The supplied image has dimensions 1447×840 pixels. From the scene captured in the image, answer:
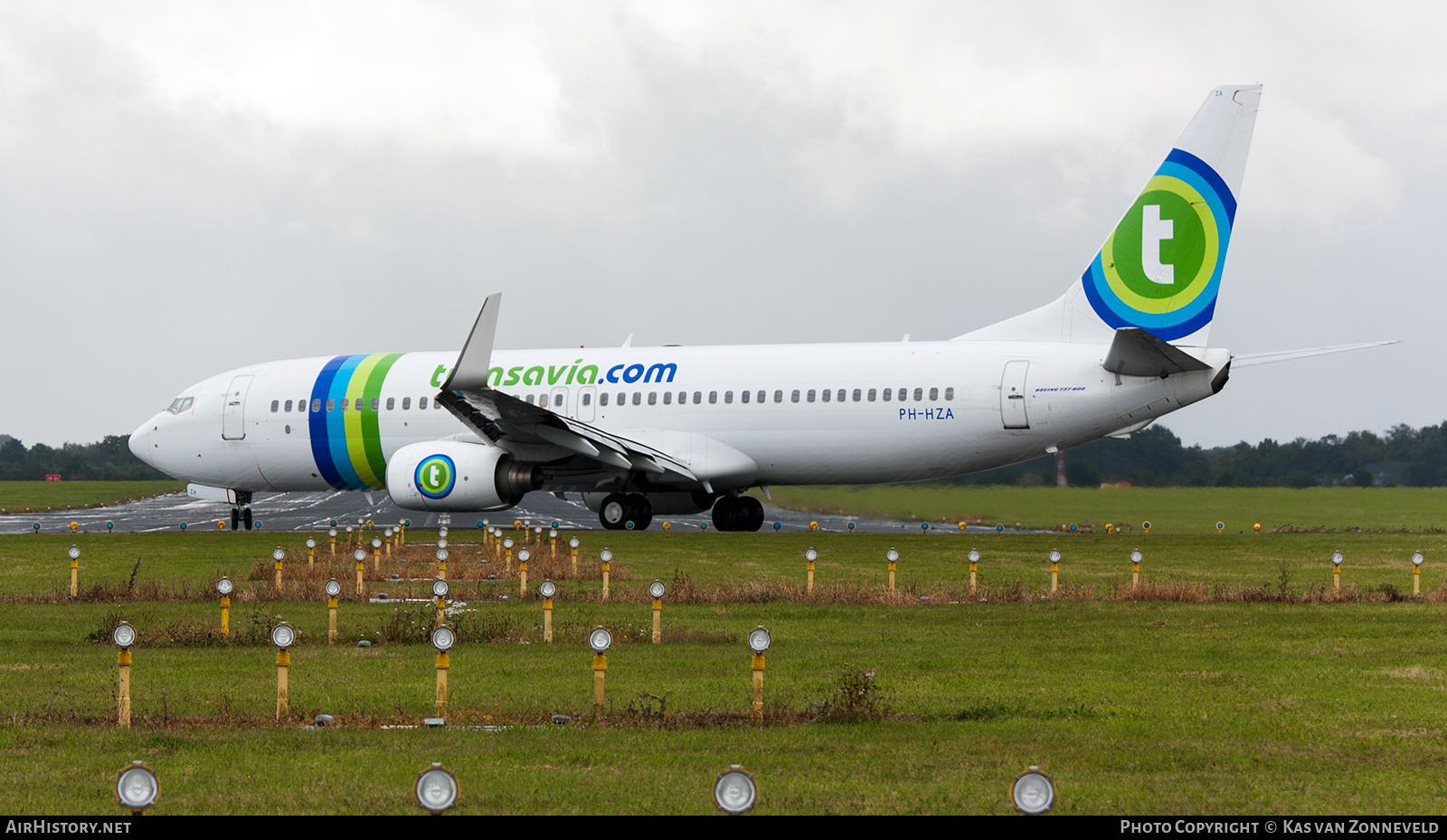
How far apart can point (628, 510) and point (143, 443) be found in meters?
13.4

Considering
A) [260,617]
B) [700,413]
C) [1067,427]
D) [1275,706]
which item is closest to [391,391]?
[700,413]

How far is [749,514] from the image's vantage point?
34.0 metres

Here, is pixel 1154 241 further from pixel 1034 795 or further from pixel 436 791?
pixel 436 791

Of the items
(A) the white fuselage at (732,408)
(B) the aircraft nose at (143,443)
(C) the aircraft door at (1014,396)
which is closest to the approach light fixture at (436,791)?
(A) the white fuselage at (732,408)

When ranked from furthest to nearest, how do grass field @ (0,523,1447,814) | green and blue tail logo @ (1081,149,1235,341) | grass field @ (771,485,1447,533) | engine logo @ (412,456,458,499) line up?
grass field @ (771,485,1447,533) → engine logo @ (412,456,458,499) → green and blue tail logo @ (1081,149,1235,341) → grass field @ (0,523,1447,814)

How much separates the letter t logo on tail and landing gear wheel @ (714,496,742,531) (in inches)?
422

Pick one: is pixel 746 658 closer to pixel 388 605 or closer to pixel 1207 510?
pixel 388 605

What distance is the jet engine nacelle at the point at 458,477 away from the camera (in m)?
30.9

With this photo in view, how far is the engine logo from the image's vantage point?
30.9 meters

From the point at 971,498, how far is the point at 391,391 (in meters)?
13.7

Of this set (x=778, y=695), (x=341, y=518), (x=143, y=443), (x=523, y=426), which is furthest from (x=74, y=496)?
(x=778, y=695)

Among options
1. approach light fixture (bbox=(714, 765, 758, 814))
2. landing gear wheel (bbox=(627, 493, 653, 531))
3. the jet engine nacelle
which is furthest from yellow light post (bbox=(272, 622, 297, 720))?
landing gear wheel (bbox=(627, 493, 653, 531))

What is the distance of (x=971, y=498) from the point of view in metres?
34.1

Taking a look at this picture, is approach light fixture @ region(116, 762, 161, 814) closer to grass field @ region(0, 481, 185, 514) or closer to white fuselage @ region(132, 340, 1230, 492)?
white fuselage @ region(132, 340, 1230, 492)
